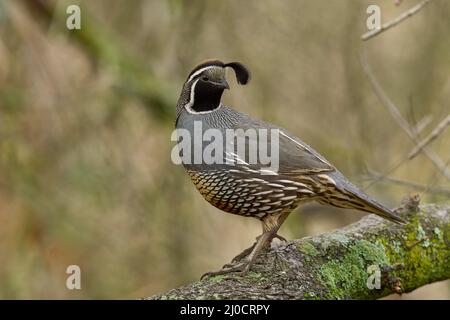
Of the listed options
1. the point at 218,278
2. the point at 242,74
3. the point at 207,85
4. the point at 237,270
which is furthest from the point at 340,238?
→ the point at 207,85

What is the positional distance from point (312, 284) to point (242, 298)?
434mm

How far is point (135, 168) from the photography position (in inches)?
296

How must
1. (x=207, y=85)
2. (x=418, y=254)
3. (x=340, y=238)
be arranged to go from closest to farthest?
1. (x=340, y=238)
2. (x=418, y=254)
3. (x=207, y=85)

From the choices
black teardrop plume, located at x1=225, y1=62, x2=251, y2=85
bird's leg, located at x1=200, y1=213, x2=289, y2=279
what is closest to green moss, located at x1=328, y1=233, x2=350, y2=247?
bird's leg, located at x1=200, y1=213, x2=289, y2=279

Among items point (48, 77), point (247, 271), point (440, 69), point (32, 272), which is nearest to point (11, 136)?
point (48, 77)

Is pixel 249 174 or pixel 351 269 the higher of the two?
pixel 249 174

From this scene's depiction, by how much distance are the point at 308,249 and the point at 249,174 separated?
0.63 metres

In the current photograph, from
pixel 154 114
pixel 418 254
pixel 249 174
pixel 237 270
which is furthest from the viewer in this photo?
pixel 154 114

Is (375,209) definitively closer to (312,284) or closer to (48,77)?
(312,284)

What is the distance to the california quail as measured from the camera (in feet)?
14.1

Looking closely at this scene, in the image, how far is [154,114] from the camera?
675 centimetres

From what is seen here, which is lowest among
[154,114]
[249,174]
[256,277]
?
[256,277]

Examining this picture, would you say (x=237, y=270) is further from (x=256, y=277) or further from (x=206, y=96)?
(x=206, y=96)

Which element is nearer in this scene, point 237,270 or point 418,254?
point 237,270
